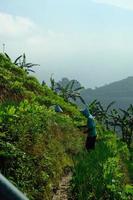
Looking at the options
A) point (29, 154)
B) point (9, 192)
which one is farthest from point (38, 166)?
point (9, 192)

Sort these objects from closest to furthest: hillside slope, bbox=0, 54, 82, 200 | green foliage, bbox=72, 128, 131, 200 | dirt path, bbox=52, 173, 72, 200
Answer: hillside slope, bbox=0, 54, 82, 200 < green foliage, bbox=72, 128, 131, 200 < dirt path, bbox=52, 173, 72, 200

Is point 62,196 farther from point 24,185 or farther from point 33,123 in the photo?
point 24,185

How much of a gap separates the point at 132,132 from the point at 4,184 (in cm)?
5454

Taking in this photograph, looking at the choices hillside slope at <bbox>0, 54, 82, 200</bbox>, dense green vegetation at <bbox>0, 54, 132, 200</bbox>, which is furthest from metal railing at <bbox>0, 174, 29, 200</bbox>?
dense green vegetation at <bbox>0, 54, 132, 200</bbox>

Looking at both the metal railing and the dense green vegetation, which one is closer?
the metal railing

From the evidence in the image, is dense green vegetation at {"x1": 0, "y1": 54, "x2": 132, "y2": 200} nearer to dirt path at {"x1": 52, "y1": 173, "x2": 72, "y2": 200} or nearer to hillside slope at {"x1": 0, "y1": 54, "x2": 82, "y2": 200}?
hillside slope at {"x1": 0, "y1": 54, "x2": 82, "y2": 200}

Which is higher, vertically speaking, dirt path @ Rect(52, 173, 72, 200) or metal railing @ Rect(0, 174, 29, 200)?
metal railing @ Rect(0, 174, 29, 200)

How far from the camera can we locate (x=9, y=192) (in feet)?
2.57

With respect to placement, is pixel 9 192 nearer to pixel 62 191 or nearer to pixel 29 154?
pixel 29 154

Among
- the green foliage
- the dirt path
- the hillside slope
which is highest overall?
the hillside slope

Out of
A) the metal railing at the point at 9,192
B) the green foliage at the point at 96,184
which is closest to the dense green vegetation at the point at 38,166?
the green foliage at the point at 96,184

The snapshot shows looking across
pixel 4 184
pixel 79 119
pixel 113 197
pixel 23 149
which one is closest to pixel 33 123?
pixel 23 149

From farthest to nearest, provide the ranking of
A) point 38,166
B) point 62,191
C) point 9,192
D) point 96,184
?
1. point 62,191
2. point 38,166
3. point 96,184
4. point 9,192

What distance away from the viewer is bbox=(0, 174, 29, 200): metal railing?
30.5 inches
